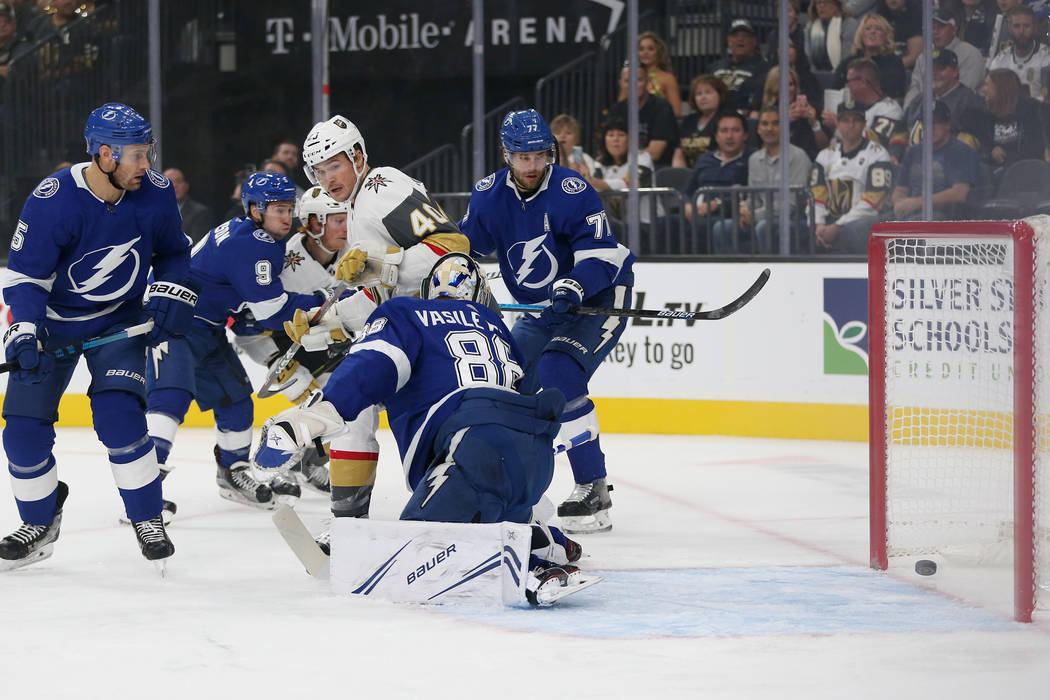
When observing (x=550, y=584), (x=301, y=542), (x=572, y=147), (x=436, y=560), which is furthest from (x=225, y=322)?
(x=572, y=147)

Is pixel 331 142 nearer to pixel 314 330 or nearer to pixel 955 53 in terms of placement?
pixel 314 330

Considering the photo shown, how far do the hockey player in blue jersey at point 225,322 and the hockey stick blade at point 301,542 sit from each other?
1235mm

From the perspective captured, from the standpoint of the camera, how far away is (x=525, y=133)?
13.0ft

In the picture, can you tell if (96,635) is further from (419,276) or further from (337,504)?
(419,276)

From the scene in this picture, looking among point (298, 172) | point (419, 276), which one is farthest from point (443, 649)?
point (298, 172)

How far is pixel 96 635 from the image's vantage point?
279 centimetres

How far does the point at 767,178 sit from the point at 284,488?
2.84 meters

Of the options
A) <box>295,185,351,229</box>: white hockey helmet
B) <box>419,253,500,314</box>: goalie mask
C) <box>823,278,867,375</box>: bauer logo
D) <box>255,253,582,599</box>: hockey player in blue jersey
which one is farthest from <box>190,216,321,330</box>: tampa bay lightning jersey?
<box>823,278,867,375</box>: bauer logo

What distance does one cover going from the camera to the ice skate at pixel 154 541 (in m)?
3.35

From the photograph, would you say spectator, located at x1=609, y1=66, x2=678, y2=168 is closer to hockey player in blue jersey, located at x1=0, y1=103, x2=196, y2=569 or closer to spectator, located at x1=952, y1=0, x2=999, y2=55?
spectator, located at x1=952, y1=0, x2=999, y2=55

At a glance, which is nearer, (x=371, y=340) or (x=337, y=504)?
(x=371, y=340)

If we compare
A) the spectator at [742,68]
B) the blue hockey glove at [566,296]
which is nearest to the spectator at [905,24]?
the spectator at [742,68]

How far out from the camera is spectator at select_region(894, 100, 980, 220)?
598cm

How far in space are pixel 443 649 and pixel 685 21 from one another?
189 inches
